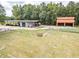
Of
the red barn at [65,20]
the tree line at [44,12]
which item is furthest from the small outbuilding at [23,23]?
the red barn at [65,20]

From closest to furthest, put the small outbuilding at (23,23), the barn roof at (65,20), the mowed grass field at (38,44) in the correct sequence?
1. the mowed grass field at (38,44)
2. the barn roof at (65,20)
3. the small outbuilding at (23,23)

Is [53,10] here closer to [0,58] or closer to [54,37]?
[54,37]

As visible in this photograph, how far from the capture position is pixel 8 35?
9.36ft

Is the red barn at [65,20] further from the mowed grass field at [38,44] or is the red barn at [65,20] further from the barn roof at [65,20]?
the mowed grass field at [38,44]

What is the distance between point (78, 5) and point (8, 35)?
4.84 ft

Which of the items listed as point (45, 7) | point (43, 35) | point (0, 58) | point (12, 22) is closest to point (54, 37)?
point (43, 35)

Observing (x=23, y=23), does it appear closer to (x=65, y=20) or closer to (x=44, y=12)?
(x=44, y=12)

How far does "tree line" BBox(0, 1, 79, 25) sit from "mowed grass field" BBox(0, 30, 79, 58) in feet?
0.87

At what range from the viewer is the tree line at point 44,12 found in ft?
9.47

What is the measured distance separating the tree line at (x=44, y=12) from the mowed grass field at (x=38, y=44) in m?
0.26

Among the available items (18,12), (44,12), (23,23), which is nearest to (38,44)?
(23,23)

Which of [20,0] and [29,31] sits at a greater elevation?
[20,0]

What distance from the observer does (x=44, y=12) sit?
294 cm

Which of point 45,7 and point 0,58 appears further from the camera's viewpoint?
point 45,7
